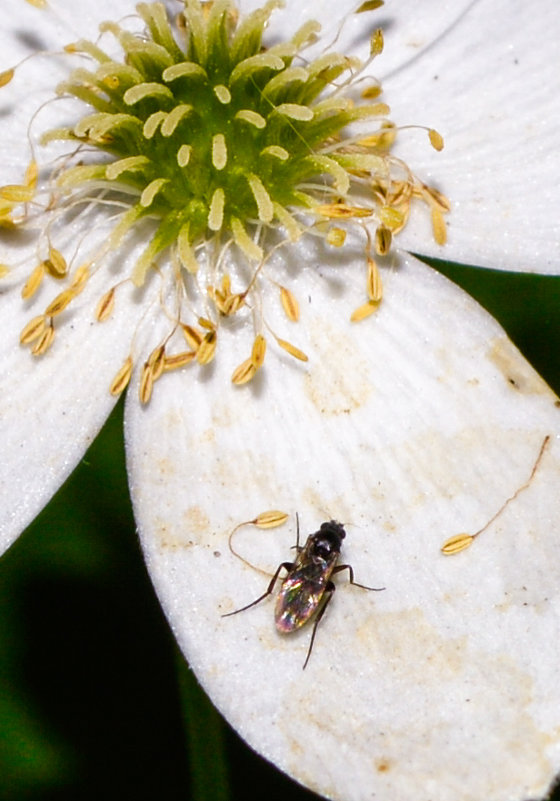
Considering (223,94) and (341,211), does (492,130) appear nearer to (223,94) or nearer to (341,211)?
(341,211)

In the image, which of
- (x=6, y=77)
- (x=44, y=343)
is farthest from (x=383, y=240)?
(x=6, y=77)

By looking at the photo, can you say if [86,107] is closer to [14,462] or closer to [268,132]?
[268,132]

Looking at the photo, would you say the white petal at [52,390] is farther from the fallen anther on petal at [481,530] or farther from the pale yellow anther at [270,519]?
the fallen anther on petal at [481,530]

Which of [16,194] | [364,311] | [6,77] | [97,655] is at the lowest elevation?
[97,655]

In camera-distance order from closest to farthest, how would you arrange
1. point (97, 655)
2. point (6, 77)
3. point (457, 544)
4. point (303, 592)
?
point (303, 592), point (457, 544), point (6, 77), point (97, 655)

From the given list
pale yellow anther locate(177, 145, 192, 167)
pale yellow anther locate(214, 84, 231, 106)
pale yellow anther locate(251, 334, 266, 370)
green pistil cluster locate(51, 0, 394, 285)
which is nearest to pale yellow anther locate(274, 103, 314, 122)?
green pistil cluster locate(51, 0, 394, 285)
